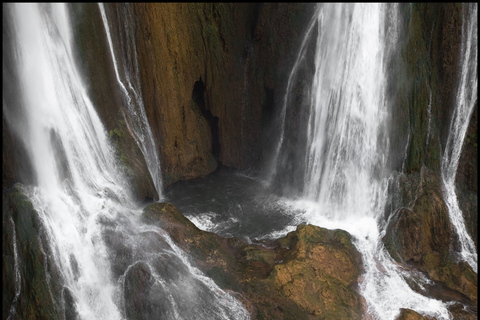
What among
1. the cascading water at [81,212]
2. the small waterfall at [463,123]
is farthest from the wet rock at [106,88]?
the small waterfall at [463,123]

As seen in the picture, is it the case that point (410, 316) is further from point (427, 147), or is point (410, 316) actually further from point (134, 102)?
point (134, 102)

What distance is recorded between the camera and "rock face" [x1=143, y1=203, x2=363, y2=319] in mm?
7941

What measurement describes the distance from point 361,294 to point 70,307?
5.80 meters

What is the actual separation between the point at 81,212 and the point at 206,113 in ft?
22.0

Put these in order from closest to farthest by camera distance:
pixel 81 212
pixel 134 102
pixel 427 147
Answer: pixel 81 212 → pixel 427 147 → pixel 134 102

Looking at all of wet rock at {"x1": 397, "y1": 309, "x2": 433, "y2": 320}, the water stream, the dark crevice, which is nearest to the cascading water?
the water stream

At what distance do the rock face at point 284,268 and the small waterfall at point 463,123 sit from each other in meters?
2.36

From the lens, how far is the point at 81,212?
860 centimetres

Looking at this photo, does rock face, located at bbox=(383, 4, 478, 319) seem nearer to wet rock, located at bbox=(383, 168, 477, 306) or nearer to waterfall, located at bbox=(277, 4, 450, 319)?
wet rock, located at bbox=(383, 168, 477, 306)

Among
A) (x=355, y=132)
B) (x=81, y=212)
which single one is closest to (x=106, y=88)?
(x=81, y=212)

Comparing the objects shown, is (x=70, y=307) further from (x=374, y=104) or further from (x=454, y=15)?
(x=454, y=15)

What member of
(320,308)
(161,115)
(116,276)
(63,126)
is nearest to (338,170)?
(320,308)

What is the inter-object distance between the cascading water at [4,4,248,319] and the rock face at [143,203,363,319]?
0.32 meters

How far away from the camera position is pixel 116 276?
8008 millimetres
